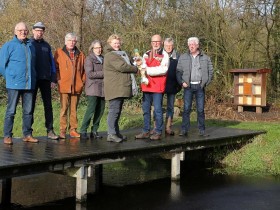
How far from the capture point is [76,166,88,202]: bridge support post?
22.5ft

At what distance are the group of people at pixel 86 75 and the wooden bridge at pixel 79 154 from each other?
0.39 m

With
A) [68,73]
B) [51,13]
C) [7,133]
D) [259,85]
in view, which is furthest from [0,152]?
[51,13]

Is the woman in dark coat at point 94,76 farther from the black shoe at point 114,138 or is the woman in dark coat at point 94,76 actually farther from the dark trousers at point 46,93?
the dark trousers at point 46,93

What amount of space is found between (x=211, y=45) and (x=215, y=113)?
518 centimetres

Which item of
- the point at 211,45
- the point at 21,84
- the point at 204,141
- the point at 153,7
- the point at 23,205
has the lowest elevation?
the point at 23,205

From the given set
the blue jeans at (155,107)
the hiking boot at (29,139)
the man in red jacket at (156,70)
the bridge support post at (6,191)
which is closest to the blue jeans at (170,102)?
the blue jeans at (155,107)

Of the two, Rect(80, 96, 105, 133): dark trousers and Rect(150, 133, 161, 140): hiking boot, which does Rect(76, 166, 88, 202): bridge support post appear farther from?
Rect(150, 133, 161, 140): hiking boot

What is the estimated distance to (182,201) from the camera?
23.4ft

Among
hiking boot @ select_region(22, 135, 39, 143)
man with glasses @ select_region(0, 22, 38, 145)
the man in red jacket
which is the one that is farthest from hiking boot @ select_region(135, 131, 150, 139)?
man with glasses @ select_region(0, 22, 38, 145)

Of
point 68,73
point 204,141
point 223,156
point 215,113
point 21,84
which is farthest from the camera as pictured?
point 215,113

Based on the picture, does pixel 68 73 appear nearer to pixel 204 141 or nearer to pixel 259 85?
pixel 204 141

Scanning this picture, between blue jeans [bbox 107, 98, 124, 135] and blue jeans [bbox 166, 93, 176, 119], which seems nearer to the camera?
blue jeans [bbox 107, 98, 124, 135]

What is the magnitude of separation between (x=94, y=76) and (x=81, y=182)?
1.95 meters

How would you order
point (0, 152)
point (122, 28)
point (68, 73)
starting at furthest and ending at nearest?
point (122, 28) < point (68, 73) < point (0, 152)
